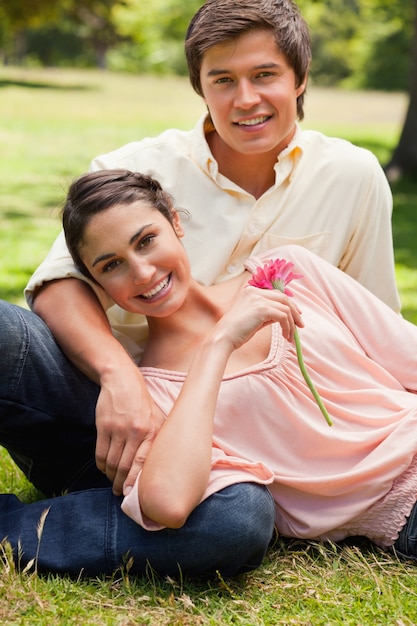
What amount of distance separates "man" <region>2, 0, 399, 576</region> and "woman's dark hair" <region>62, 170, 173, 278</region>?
18 cm

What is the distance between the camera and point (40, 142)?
1510cm

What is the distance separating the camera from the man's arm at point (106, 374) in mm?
2557

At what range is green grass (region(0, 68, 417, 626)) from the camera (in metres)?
2.36

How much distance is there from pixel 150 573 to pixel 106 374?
22.3 inches

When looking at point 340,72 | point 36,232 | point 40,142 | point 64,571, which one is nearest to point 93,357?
point 64,571

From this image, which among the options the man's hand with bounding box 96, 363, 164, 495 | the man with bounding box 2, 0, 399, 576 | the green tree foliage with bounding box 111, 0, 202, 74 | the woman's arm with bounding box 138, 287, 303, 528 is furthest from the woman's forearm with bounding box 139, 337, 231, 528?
the green tree foliage with bounding box 111, 0, 202, 74

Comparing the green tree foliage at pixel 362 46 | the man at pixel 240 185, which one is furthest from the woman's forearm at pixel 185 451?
the green tree foliage at pixel 362 46

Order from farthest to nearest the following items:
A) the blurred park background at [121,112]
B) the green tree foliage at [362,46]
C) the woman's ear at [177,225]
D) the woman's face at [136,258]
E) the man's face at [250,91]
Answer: the green tree foliage at [362,46] < the blurred park background at [121,112] < the man's face at [250,91] < the woman's ear at [177,225] < the woman's face at [136,258]

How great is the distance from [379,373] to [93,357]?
85 centimetres

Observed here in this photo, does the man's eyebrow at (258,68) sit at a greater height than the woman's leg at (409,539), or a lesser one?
greater

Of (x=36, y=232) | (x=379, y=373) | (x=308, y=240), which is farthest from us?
(x=36, y=232)

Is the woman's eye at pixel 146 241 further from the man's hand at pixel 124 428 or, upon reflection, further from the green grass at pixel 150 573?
the green grass at pixel 150 573

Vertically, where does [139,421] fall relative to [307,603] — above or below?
above

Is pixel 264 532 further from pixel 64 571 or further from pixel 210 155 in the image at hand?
pixel 210 155
